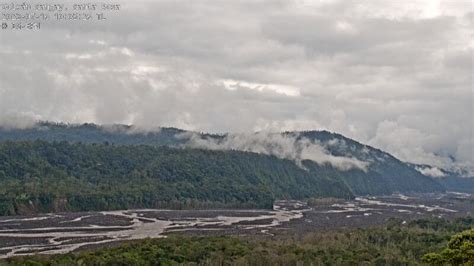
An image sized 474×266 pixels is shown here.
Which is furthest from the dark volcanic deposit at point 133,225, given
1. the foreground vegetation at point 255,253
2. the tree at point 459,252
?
the tree at point 459,252

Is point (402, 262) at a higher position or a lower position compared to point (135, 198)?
lower

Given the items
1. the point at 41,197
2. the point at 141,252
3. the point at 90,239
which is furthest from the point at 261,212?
the point at 141,252

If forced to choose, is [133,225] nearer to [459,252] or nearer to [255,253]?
[255,253]

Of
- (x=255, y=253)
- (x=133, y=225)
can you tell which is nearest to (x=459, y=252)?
(x=255, y=253)

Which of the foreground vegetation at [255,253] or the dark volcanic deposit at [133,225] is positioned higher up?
the dark volcanic deposit at [133,225]

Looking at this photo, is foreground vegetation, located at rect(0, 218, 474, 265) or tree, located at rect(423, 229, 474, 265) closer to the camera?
tree, located at rect(423, 229, 474, 265)

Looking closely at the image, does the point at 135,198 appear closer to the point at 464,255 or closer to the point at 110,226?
the point at 110,226

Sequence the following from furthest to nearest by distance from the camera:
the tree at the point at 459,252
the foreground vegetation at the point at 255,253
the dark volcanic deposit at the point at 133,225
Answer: the dark volcanic deposit at the point at 133,225 → the foreground vegetation at the point at 255,253 → the tree at the point at 459,252

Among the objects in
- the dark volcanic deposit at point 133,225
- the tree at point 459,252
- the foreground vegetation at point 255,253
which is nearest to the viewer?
the tree at point 459,252

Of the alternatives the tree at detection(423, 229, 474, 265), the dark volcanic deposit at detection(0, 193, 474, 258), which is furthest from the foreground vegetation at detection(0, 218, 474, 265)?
the dark volcanic deposit at detection(0, 193, 474, 258)

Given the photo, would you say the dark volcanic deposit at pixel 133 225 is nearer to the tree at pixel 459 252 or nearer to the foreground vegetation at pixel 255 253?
the foreground vegetation at pixel 255 253

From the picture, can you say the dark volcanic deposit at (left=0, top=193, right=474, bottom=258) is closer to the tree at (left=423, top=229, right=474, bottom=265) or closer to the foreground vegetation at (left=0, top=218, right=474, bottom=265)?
the foreground vegetation at (left=0, top=218, right=474, bottom=265)
